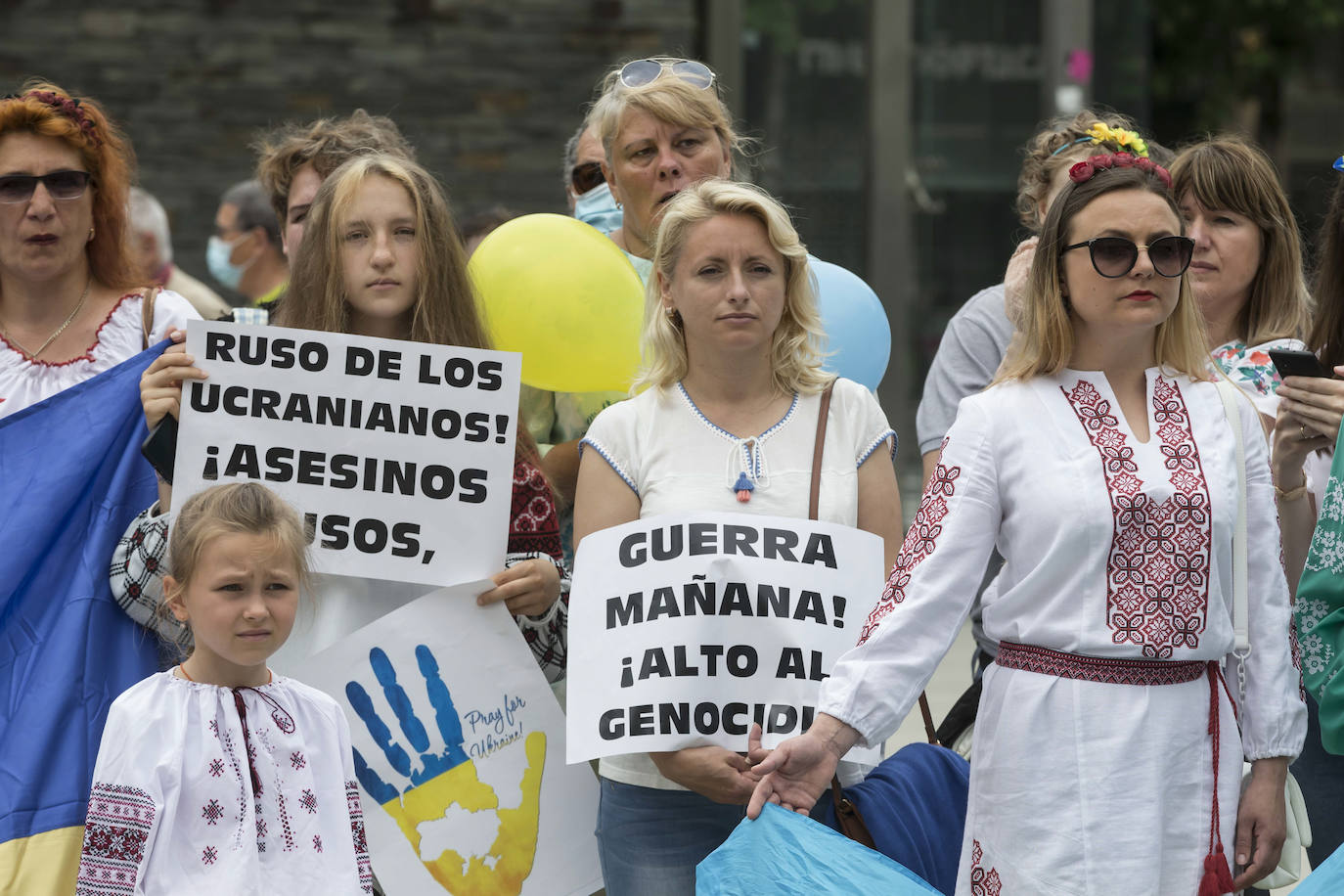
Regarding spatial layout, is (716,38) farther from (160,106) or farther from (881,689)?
(881,689)

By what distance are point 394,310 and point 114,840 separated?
1.28 metres

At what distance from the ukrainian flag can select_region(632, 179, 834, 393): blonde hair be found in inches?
43.6

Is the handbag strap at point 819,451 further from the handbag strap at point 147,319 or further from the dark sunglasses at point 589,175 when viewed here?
the dark sunglasses at point 589,175

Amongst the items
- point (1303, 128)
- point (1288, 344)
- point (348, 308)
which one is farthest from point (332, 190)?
point (1303, 128)

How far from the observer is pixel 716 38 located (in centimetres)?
1110

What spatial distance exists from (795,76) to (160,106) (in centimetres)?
412

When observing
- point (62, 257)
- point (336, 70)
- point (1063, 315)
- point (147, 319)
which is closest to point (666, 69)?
point (147, 319)

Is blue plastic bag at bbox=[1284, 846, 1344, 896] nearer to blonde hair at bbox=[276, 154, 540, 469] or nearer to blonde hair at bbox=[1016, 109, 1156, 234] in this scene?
blonde hair at bbox=[276, 154, 540, 469]

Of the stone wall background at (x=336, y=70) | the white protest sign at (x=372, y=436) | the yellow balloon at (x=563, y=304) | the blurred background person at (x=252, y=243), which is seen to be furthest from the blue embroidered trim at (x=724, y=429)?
the stone wall background at (x=336, y=70)

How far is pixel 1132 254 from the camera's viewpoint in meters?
2.77

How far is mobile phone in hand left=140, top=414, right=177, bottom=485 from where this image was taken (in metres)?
3.45

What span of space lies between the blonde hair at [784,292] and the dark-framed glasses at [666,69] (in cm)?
82

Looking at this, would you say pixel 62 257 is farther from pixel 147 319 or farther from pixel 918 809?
pixel 918 809

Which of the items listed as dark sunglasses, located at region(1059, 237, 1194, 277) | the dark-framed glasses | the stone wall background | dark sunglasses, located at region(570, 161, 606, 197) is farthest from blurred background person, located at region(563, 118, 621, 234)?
the stone wall background
